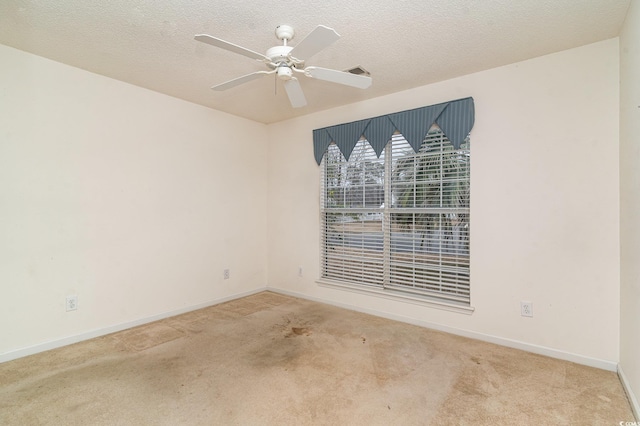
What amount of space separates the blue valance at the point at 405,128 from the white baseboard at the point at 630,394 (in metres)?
2.10

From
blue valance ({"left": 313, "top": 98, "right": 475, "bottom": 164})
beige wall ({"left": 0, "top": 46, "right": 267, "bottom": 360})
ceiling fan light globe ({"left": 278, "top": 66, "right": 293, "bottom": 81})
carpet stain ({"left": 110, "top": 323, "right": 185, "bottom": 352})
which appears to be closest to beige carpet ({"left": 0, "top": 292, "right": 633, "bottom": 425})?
carpet stain ({"left": 110, "top": 323, "right": 185, "bottom": 352})

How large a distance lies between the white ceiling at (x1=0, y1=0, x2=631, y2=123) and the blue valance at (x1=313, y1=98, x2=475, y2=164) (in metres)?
0.33

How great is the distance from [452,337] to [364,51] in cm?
268

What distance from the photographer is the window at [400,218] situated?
3021 mm

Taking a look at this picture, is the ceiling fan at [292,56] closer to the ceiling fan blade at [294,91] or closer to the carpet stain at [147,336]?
the ceiling fan blade at [294,91]

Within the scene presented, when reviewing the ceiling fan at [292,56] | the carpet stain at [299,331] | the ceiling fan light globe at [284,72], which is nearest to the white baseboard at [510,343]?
the carpet stain at [299,331]

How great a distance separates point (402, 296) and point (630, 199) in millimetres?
2004

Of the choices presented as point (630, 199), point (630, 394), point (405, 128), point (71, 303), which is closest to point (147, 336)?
point (71, 303)

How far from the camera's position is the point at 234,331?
3045mm

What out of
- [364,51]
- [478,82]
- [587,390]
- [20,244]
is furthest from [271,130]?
[587,390]

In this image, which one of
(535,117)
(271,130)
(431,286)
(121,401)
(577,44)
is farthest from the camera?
(271,130)

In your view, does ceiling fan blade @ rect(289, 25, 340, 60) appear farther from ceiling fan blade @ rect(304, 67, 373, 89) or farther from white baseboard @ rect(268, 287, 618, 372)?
white baseboard @ rect(268, 287, 618, 372)

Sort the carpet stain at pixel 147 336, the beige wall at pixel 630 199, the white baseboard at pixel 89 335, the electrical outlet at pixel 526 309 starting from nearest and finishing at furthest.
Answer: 1. the beige wall at pixel 630 199
2. the white baseboard at pixel 89 335
3. the electrical outlet at pixel 526 309
4. the carpet stain at pixel 147 336

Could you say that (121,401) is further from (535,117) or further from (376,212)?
(535,117)
